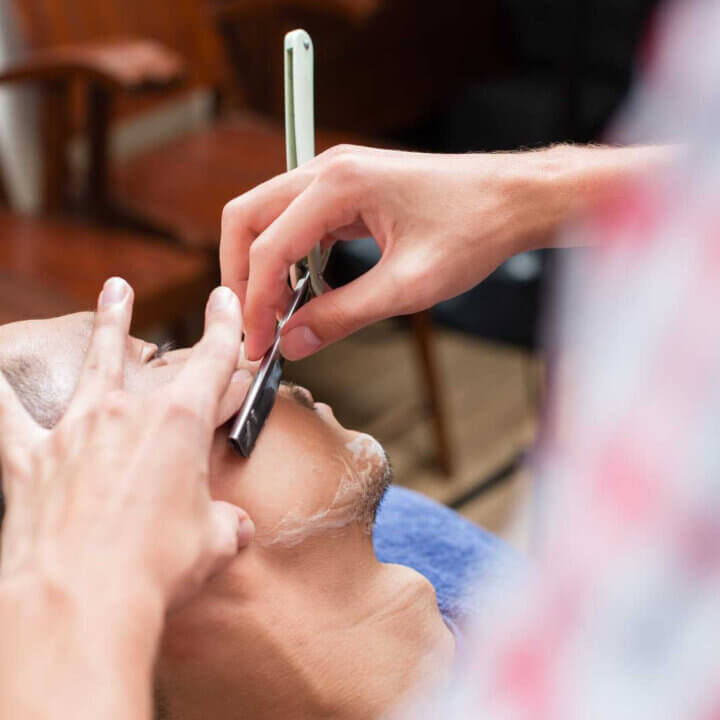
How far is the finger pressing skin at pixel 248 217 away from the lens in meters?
0.79

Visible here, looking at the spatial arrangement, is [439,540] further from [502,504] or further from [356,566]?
[502,504]

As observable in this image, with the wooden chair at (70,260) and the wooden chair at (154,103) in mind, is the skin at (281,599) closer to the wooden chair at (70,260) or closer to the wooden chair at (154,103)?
the wooden chair at (70,260)

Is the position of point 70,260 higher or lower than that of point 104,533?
lower

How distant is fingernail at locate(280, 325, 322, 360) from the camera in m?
0.78

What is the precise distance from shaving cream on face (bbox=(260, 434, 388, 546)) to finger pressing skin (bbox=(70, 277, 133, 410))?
0.67 ft

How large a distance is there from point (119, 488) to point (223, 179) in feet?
3.54

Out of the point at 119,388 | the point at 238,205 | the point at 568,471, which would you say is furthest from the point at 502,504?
the point at 568,471

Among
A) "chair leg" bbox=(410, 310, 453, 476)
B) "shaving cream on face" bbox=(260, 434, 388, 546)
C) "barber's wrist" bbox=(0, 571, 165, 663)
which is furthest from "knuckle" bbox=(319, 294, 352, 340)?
"chair leg" bbox=(410, 310, 453, 476)

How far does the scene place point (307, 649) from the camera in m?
0.78

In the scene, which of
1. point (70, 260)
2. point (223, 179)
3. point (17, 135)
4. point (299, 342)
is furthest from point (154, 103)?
point (299, 342)

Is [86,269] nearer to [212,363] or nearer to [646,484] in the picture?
[212,363]

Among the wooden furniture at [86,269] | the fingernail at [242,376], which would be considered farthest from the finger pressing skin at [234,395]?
the wooden furniture at [86,269]

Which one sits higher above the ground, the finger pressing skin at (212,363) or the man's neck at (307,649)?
the finger pressing skin at (212,363)

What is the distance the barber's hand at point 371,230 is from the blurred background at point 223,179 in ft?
0.26
